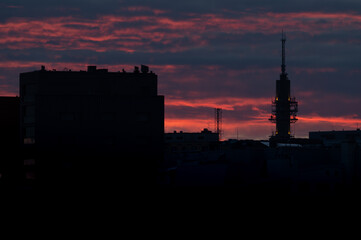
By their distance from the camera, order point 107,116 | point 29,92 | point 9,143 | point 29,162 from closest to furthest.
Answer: point 29,162
point 107,116
point 29,92
point 9,143

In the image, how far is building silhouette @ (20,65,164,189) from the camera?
239 feet

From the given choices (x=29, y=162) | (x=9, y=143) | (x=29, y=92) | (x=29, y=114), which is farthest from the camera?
(x=9, y=143)

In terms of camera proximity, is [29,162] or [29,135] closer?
[29,162]

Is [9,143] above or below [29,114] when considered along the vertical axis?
below

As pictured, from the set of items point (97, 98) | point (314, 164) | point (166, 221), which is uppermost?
point (97, 98)

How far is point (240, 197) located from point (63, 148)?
22530mm

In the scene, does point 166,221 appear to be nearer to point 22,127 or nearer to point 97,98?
point 97,98

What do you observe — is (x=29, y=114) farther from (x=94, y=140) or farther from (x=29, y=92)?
(x=94, y=140)

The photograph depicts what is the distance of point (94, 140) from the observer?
74875 millimetres

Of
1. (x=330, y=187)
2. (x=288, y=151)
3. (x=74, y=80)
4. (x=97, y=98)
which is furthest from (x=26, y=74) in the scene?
→ (x=330, y=187)

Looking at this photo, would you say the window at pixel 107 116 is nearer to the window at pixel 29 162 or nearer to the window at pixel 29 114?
the window at pixel 29 114

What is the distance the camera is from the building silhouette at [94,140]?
239 ft

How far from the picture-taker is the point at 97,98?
75188mm

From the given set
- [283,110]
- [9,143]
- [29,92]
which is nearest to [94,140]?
[29,92]
